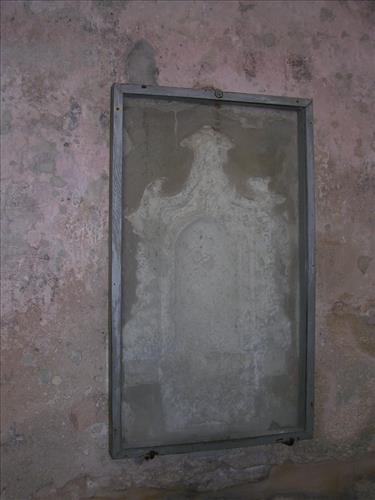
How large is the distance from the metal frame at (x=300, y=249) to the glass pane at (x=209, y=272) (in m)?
0.03

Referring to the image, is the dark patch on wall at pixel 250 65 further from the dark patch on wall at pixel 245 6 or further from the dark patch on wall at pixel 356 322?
Result: the dark patch on wall at pixel 356 322

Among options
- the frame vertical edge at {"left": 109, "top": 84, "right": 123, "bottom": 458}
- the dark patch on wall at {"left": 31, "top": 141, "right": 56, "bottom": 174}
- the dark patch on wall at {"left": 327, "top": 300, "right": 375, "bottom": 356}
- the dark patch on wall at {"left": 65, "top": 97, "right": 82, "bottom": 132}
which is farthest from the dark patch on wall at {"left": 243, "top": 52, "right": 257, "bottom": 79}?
the dark patch on wall at {"left": 327, "top": 300, "right": 375, "bottom": 356}

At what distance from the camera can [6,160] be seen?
1.51m

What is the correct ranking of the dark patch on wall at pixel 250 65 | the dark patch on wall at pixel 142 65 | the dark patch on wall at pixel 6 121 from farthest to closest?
the dark patch on wall at pixel 250 65 → the dark patch on wall at pixel 142 65 → the dark patch on wall at pixel 6 121

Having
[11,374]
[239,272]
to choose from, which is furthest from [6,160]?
[239,272]

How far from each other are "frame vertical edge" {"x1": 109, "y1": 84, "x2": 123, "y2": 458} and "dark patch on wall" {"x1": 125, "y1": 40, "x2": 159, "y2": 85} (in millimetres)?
120

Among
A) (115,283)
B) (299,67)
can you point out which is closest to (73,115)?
(115,283)

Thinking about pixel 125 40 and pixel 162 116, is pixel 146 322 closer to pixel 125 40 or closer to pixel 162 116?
pixel 162 116

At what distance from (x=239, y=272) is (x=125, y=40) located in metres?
0.81

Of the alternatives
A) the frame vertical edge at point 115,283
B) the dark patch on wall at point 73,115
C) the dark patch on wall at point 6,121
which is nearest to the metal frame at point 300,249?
the frame vertical edge at point 115,283

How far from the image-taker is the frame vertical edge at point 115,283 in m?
1.53

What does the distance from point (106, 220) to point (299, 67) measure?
84 centimetres

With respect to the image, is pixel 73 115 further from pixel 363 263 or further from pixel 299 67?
pixel 363 263

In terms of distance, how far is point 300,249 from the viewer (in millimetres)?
1724
